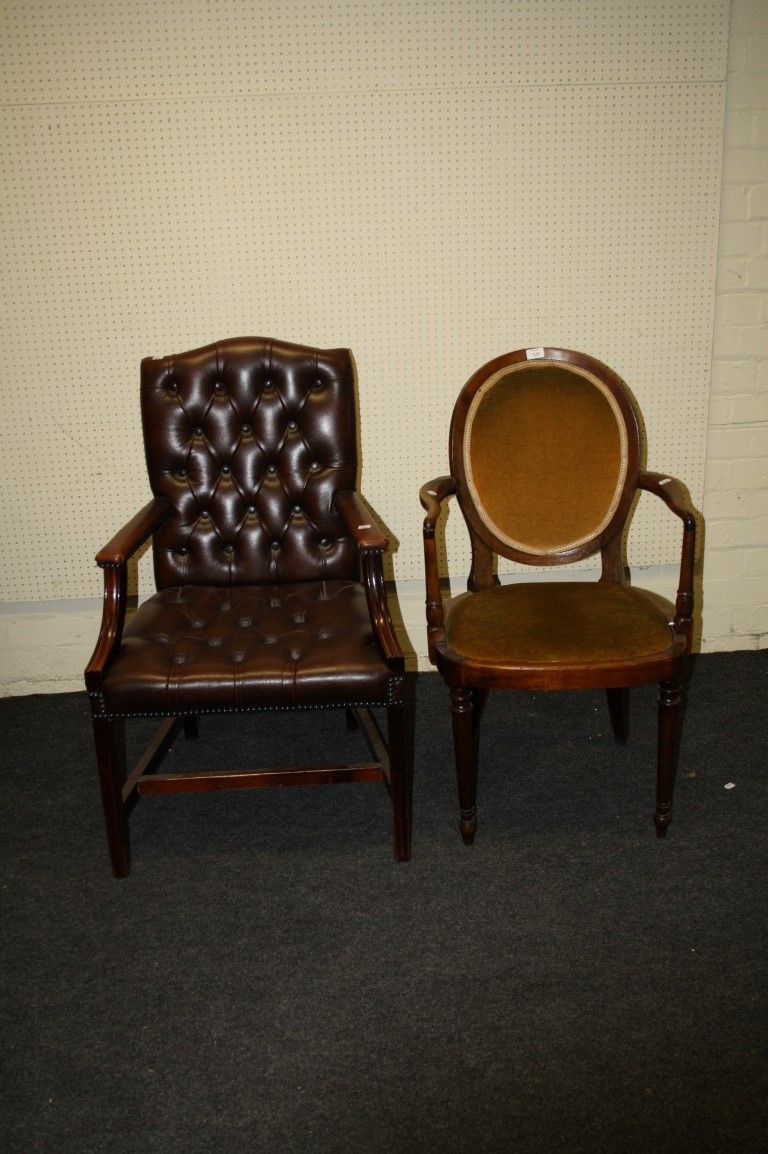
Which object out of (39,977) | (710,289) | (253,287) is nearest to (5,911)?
A: (39,977)

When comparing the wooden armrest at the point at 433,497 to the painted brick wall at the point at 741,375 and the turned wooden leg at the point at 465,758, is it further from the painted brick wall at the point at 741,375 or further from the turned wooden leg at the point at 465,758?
the painted brick wall at the point at 741,375

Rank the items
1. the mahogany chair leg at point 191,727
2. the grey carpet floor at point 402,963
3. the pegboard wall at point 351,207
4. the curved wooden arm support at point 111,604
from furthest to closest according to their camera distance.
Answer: the mahogany chair leg at point 191,727, the pegboard wall at point 351,207, the curved wooden arm support at point 111,604, the grey carpet floor at point 402,963

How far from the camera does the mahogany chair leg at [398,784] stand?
6.25ft

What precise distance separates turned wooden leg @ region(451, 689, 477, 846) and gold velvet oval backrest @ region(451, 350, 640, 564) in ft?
1.67

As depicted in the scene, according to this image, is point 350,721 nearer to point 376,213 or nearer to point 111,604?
point 111,604

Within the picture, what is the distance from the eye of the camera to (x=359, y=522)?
81.7 inches

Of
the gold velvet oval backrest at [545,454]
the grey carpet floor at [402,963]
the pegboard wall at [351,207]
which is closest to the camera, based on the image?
the grey carpet floor at [402,963]

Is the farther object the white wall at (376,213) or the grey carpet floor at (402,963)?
the white wall at (376,213)

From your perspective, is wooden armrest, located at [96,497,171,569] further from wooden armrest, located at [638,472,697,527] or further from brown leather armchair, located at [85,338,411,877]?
wooden armrest, located at [638,472,697,527]

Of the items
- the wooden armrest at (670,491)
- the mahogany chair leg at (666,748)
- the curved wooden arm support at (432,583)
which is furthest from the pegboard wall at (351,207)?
the mahogany chair leg at (666,748)

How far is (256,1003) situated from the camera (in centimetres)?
162

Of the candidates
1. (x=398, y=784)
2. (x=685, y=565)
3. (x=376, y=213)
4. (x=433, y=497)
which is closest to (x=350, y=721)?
(x=398, y=784)

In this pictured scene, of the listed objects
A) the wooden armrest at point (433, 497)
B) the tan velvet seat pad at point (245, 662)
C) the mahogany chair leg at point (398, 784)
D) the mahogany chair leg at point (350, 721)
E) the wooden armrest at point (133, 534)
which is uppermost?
the wooden armrest at point (433, 497)

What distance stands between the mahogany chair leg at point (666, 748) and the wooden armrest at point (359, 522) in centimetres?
68
